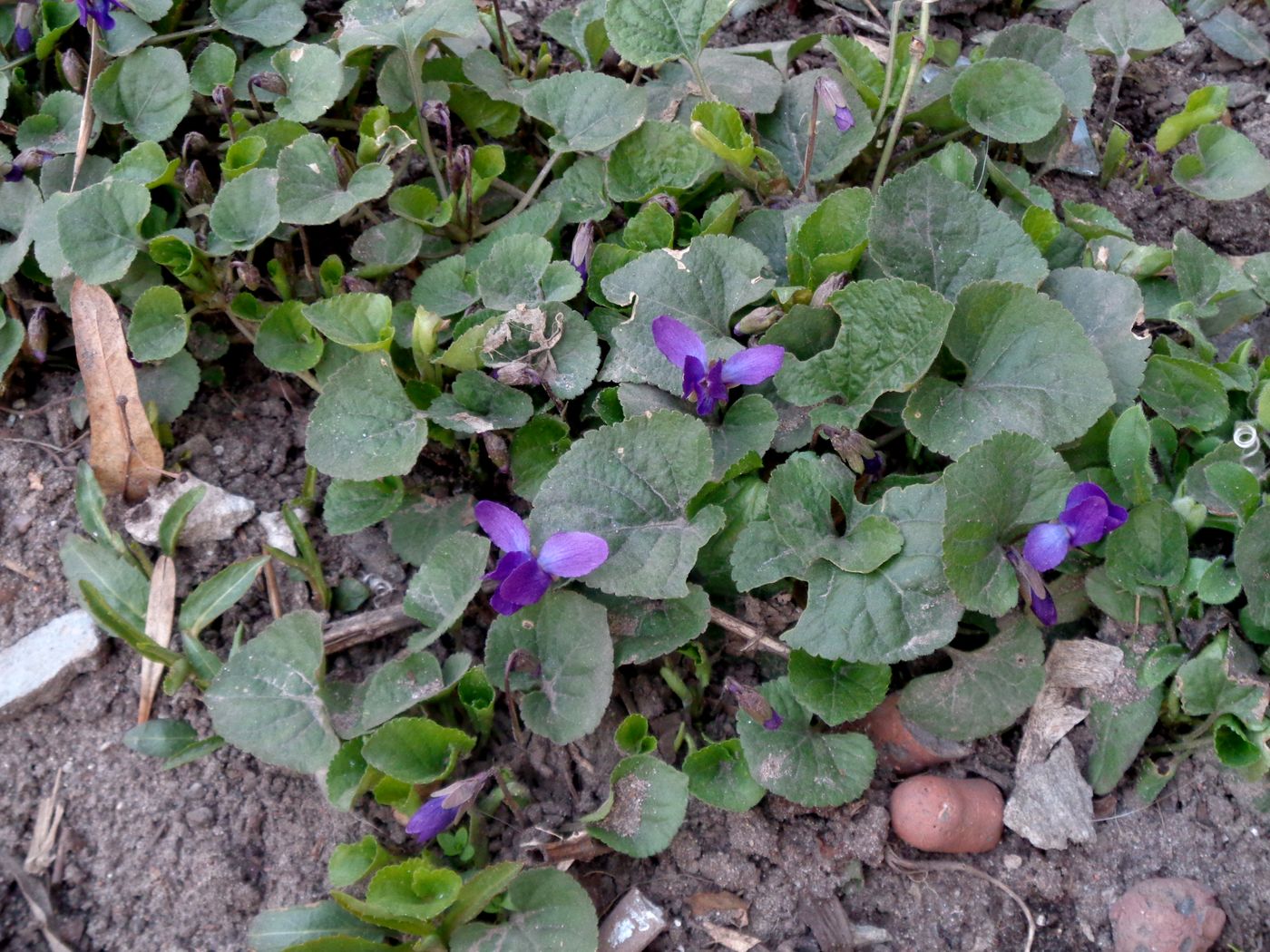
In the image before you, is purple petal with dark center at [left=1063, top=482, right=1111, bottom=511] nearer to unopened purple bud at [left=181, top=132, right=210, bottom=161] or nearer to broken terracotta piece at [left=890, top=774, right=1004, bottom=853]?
broken terracotta piece at [left=890, top=774, right=1004, bottom=853]

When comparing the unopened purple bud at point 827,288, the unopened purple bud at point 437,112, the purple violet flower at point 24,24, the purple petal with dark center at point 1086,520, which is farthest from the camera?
the purple violet flower at point 24,24

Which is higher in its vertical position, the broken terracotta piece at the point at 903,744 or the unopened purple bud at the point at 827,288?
the unopened purple bud at the point at 827,288

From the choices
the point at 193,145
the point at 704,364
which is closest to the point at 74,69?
the point at 193,145

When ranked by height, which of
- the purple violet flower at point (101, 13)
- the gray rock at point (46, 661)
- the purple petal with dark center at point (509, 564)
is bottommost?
the gray rock at point (46, 661)

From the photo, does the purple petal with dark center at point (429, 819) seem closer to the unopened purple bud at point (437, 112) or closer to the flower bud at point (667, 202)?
the flower bud at point (667, 202)

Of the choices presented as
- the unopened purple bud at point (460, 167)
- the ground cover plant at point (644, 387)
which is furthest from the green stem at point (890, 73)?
the unopened purple bud at point (460, 167)

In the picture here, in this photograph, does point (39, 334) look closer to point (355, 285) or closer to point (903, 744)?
point (355, 285)

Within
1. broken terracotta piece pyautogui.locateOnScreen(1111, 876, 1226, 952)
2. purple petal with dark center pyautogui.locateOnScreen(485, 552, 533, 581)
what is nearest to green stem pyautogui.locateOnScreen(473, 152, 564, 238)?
purple petal with dark center pyautogui.locateOnScreen(485, 552, 533, 581)

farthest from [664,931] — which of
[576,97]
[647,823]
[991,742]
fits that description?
[576,97]
